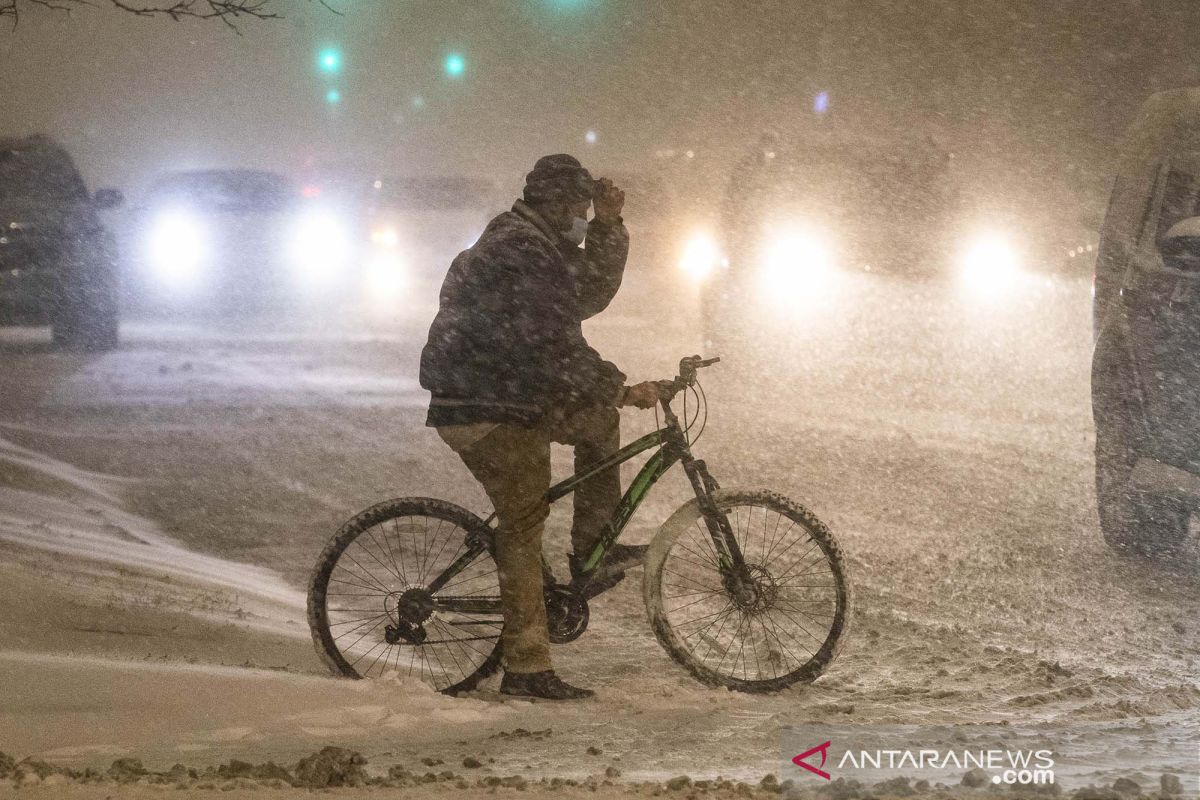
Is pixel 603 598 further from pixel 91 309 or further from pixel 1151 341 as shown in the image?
pixel 91 309

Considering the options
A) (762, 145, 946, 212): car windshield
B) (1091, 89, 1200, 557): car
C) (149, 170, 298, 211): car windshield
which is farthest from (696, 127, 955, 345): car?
(1091, 89, 1200, 557): car

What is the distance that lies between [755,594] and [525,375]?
45.8 inches

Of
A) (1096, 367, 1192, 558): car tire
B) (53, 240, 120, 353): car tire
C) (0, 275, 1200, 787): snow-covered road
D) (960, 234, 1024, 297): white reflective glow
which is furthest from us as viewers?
(960, 234, 1024, 297): white reflective glow

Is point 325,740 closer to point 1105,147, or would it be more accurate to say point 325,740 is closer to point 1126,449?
point 1126,449

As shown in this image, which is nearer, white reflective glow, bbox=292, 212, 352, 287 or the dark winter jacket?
the dark winter jacket

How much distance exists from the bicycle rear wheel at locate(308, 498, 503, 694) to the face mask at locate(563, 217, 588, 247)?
1.03 metres

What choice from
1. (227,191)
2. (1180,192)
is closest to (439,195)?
(227,191)

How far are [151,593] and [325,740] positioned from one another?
207 centimetres

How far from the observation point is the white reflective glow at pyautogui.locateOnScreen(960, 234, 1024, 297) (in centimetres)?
2355

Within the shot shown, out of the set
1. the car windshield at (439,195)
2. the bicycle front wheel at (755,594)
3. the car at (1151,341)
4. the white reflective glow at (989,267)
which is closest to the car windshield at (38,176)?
the car windshield at (439,195)

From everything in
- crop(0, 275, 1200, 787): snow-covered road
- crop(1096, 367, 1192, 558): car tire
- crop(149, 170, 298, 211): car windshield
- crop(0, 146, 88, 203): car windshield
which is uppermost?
crop(149, 170, 298, 211): car windshield

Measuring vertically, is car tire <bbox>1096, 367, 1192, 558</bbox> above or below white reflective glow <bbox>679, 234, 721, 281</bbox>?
below

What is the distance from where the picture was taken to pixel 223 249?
1064 inches

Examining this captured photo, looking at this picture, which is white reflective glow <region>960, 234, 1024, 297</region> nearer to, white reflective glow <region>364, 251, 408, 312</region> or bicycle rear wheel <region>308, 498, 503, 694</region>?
white reflective glow <region>364, 251, 408, 312</region>
